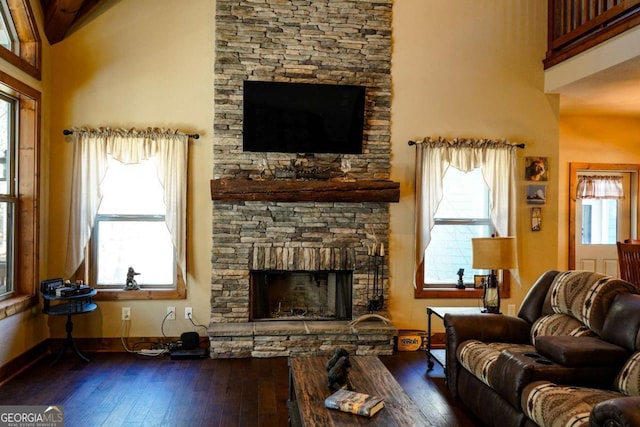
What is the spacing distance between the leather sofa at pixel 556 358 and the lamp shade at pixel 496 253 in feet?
1.06

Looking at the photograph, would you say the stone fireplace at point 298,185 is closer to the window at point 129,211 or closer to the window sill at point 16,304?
the window at point 129,211

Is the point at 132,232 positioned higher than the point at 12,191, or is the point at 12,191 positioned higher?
the point at 12,191

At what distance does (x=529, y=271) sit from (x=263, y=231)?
9.49 feet

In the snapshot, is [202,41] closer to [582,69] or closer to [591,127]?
[582,69]

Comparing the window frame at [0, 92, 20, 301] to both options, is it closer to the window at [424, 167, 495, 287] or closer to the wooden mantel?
the wooden mantel

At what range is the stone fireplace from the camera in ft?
15.7

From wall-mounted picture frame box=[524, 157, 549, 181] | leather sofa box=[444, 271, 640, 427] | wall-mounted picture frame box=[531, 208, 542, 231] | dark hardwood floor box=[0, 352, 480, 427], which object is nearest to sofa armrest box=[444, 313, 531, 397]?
leather sofa box=[444, 271, 640, 427]

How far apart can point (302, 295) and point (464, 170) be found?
2.11m

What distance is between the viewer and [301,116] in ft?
15.7

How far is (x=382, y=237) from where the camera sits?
4.99 m

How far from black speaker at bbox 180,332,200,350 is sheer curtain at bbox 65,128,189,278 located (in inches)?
31.0

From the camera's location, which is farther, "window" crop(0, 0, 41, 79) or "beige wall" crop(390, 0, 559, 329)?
"beige wall" crop(390, 0, 559, 329)

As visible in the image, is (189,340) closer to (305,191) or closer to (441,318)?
(305,191)

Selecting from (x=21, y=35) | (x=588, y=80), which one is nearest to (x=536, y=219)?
(x=588, y=80)
